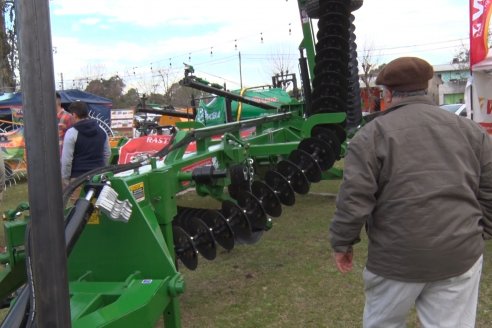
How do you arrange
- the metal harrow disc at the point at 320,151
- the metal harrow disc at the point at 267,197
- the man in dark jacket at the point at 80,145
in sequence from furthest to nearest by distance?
the man in dark jacket at the point at 80,145 → the metal harrow disc at the point at 320,151 → the metal harrow disc at the point at 267,197

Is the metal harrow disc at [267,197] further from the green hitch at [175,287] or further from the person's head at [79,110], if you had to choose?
the person's head at [79,110]

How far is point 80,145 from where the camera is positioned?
207 inches

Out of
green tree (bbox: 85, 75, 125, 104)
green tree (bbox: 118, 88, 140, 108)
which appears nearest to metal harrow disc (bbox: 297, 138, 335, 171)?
green tree (bbox: 85, 75, 125, 104)

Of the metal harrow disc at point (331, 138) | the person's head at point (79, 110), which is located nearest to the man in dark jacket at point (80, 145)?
the person's head at point (79, 110)

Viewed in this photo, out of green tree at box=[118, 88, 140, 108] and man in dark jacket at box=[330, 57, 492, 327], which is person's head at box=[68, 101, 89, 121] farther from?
green tree at box=[118, 88, 140, 108]

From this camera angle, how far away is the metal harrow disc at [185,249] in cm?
347

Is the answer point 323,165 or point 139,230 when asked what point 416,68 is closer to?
point 139,230

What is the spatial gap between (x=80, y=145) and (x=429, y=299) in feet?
13.3

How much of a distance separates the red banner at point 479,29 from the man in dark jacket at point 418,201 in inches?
193

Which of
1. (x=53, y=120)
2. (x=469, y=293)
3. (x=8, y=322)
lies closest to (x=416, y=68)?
(x=469, y=293)

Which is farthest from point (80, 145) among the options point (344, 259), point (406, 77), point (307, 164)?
point (406, 77)

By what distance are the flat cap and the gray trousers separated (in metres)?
0.80

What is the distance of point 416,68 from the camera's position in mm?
2098

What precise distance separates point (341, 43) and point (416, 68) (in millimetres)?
3407
